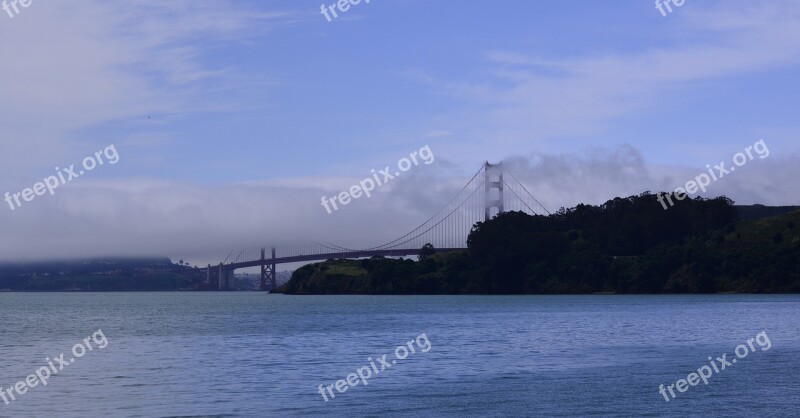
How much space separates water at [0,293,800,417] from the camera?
3353cm

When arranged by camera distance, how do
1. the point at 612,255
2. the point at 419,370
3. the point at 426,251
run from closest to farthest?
the point at 419,370, the point at 612,255, the point at 426,251

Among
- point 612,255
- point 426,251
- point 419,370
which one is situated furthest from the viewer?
point 426,251

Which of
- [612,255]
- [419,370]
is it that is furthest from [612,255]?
[419,370]

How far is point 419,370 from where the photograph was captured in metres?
43.8

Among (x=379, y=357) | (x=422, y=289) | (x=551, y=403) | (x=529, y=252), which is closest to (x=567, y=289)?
(x=529, y=252)

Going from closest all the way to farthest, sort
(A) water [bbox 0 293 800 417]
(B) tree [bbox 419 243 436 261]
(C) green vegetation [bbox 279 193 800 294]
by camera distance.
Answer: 1. (A) water [bbox 0 293 800 417]
2. (C) green vegetation [bbox 279 193 800 294]
3. (B) tree [bbox 419 243 436 261]

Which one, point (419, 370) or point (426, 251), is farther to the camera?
point (426, 251)

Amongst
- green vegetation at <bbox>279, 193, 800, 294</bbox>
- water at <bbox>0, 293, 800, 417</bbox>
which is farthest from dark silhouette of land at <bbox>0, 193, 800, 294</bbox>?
water at <bbox>0, 293, 800, 417</bbox>

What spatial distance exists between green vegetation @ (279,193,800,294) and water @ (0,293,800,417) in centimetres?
8595

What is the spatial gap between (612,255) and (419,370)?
13955cm

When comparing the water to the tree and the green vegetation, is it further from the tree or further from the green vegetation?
the tree

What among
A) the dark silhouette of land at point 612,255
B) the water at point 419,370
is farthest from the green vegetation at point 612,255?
the water at point 419,370

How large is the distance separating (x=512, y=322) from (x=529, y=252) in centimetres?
9899

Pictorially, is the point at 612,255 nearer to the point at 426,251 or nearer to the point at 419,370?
the point at 426,251
